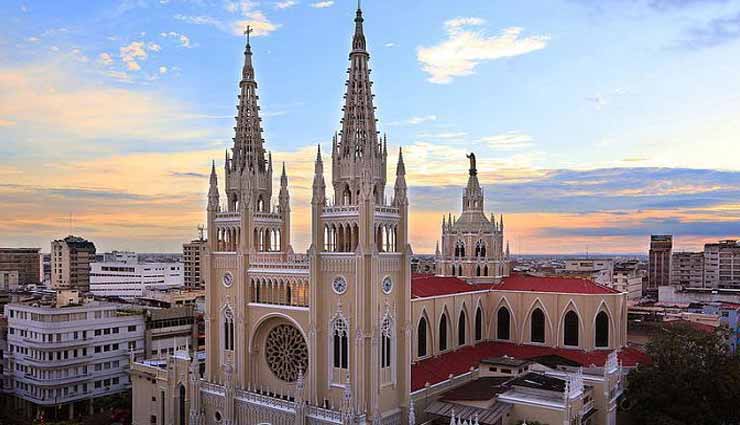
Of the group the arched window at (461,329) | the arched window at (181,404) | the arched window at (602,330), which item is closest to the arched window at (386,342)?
the arched window at (461,329)

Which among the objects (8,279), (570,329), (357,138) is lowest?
(8,279)

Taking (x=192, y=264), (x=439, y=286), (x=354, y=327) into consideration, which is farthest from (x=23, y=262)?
(x=354, y=327)

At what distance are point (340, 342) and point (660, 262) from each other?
13227cm

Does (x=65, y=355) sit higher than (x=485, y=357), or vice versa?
(x=485, y=357)

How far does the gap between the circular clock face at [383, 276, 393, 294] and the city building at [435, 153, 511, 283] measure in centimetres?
2153

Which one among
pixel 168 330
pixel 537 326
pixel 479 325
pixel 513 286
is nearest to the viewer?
pixel 537 326

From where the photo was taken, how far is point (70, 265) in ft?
383

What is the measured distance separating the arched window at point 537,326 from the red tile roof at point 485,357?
0.82m

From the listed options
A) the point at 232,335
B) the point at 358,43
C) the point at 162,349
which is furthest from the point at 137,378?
the point at 358,43

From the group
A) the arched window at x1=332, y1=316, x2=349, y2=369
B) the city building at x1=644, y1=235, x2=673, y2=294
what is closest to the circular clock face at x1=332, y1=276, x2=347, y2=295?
the arched window at x1=332, y1=316, x2=349, y2=369

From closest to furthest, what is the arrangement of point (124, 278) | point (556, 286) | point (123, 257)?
point (556, 286)
point (124, 278)
point (123, 257)

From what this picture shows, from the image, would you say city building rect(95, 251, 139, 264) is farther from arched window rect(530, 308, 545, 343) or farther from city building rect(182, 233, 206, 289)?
arched window rect(530, 308, 545, 343)

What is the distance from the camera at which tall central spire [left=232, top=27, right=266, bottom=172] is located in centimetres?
3994

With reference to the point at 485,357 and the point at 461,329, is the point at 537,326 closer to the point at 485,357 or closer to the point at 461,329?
the point at 485,357
